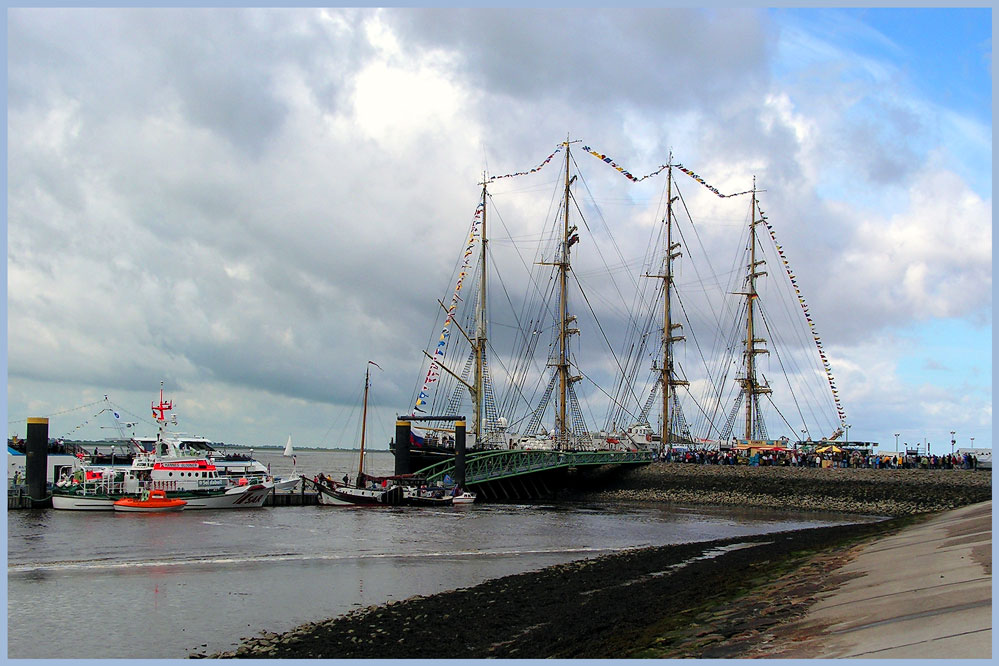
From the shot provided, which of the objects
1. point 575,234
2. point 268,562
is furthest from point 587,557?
point 575,234

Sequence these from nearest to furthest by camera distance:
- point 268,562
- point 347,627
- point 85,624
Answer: point 347,627, point 85,624, point 268,562

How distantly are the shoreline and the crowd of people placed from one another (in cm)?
3541

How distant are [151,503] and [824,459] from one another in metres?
57.3

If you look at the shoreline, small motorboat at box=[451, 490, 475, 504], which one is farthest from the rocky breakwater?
the shoreline

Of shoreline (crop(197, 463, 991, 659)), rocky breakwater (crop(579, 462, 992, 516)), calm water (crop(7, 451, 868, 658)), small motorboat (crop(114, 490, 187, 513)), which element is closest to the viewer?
shoreline (crop(197, 463, 991, 659))

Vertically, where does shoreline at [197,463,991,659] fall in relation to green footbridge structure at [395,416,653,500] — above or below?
above

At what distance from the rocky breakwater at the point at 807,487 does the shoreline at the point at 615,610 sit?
77.7 feet

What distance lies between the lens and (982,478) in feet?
194

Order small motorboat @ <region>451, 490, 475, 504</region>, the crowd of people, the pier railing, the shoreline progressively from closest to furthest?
the shoreline → small motorboat @ <region>451, 490, 475, 504</region> → the crowd of people → the pier railing

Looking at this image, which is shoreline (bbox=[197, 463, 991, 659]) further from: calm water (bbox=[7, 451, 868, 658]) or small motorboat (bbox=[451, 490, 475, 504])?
small motorboat (bbox=[451, 490, 475, 504])

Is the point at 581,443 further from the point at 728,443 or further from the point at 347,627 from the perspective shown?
the point at 347,627

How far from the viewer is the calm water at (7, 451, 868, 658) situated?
2202cm

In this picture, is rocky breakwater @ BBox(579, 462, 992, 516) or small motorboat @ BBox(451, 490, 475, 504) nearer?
rocky breakwater @ BBox(579, 462, 992, 516)

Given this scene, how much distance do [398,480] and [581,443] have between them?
78.8 feet
